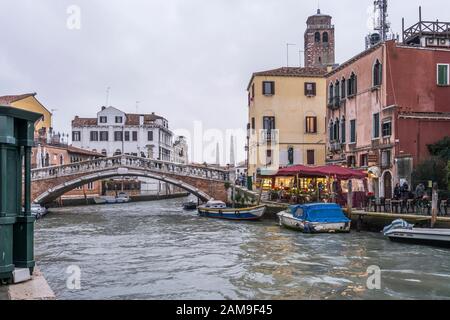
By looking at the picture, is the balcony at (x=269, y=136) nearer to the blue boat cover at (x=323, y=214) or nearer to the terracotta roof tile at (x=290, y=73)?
the terracotta roof tile at (x=290, y=73)

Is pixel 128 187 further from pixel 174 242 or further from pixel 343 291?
pixel 343 291

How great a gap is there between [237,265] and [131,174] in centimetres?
1647

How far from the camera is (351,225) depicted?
15.1 m

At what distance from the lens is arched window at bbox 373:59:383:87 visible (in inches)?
711

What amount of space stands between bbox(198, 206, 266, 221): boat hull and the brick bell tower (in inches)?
756

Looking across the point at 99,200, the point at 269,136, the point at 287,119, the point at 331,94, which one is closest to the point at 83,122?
the point at 99,200

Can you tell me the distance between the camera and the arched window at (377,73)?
18062 millimetres

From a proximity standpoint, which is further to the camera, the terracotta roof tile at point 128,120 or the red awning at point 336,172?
the terracotta roof tile at point 128,120

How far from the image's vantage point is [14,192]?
4.79 meters

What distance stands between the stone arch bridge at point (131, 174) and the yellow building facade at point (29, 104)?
3.77m

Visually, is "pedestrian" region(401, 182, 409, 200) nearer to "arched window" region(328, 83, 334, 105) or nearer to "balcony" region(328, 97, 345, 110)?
"balcony" region(328, 97, 345, 110)

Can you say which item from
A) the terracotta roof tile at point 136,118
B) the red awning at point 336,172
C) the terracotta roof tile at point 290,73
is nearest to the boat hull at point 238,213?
the red awning at point 336,172
